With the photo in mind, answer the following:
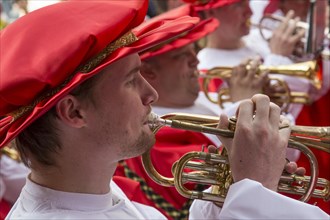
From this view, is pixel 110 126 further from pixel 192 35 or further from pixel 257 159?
pixel 192 35

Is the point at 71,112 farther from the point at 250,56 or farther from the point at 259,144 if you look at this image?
the point at 250,56

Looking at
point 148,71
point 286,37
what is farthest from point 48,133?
point 286,37

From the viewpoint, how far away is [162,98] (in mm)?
3252

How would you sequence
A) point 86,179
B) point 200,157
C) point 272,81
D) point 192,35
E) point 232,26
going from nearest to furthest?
→ point 86,179 → point 200,157 → point 192,35 → point 272,81 → point 232,26

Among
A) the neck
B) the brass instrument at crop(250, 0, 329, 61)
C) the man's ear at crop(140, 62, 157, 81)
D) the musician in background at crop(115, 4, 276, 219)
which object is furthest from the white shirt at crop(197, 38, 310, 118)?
the man's ear at crop(140, 62, 157, 81)

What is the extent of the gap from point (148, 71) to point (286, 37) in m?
1.06

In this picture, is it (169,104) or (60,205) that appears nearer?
(60,205)

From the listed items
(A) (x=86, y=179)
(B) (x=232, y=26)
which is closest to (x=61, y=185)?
(A) (x=86, y=179)

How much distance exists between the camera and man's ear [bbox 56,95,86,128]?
68.2 inches

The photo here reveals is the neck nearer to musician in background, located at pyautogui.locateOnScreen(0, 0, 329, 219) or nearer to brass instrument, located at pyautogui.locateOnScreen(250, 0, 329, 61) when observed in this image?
brass instrument, located at pyautogui.locateOnScreen(250, 0, 329, 61)

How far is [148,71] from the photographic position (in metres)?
3.22

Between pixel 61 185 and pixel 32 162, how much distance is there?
109 mm

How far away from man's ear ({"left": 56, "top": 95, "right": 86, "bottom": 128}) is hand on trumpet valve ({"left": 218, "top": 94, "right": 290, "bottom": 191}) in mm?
386

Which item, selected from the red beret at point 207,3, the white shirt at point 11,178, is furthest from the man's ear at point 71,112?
the red beret at point 207,3
